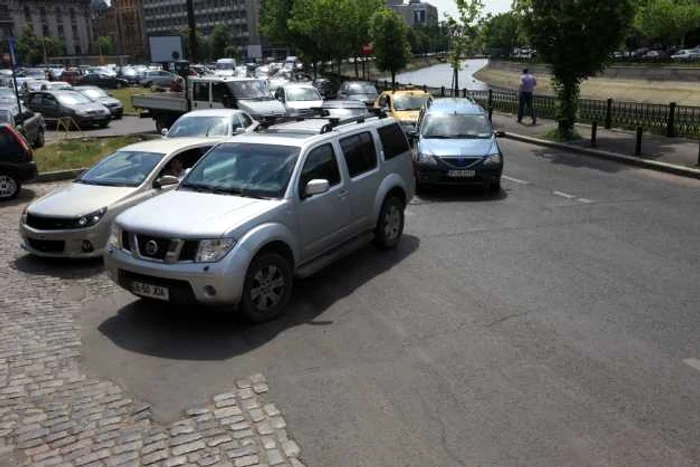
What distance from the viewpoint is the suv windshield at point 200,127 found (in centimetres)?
1372

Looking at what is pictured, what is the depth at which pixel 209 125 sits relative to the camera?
1402cm

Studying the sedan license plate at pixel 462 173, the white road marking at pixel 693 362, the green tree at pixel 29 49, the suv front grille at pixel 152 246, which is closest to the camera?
the white road marking at pixel 693 362

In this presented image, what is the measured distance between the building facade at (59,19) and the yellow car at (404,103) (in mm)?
155148

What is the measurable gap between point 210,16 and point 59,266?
17235 centimetres

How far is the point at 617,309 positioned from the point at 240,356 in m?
3.72

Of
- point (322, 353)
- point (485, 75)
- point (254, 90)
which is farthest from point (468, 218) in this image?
point (485, 75)

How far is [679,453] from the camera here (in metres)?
4.16

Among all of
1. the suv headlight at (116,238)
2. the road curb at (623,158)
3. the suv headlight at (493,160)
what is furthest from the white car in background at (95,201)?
the road curb at (623,158)

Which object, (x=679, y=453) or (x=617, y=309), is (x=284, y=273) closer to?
(x=617, y=309)

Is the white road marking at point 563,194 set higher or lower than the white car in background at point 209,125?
lower

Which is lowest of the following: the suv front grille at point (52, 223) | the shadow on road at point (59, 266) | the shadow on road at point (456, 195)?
the shadow on road at point (456, 195)

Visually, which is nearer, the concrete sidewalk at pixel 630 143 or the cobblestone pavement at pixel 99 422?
the cobblestone pavement at pixel 99 422

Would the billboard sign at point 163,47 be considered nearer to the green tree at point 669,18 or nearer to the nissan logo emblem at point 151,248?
the green tree at point 669,18

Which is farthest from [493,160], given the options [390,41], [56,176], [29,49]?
[29,49]
